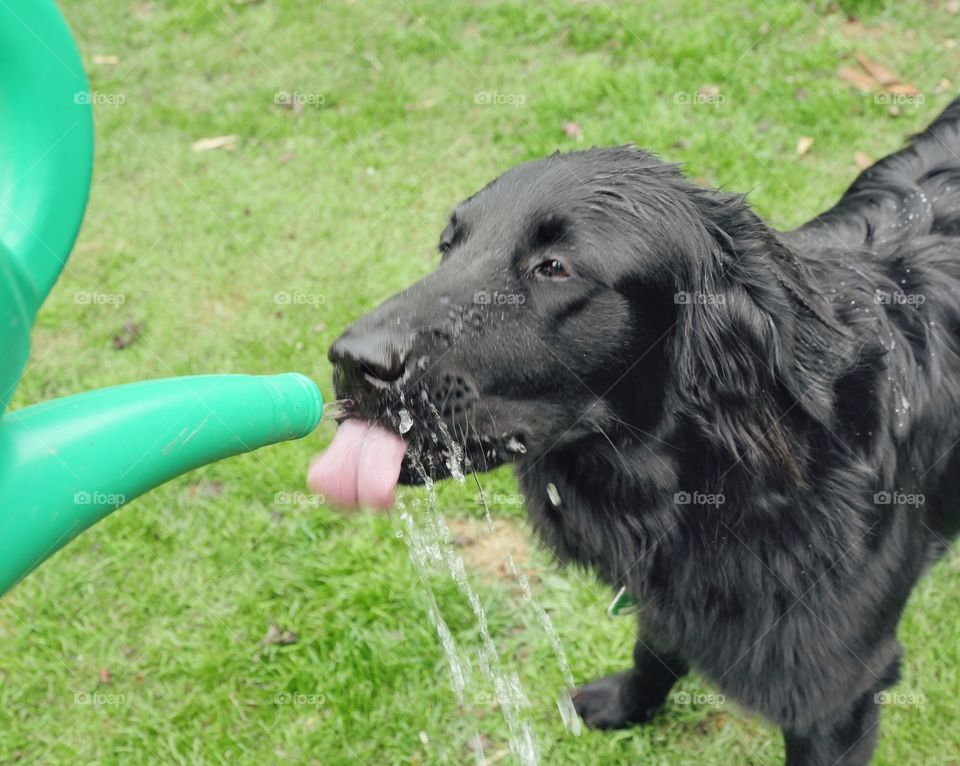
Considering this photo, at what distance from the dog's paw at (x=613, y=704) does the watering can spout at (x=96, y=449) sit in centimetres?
201

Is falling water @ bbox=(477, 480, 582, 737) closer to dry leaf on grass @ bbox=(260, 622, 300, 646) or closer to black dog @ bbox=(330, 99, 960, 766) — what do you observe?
black dog @ bbox=(330, 99, 960, 766)

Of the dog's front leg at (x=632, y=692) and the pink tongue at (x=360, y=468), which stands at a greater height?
the pink tongue at (x=360, y=468)

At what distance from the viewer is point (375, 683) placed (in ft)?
10.5

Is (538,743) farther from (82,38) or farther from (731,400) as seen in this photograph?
(82,38)

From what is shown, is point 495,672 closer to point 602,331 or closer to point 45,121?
point 602,331

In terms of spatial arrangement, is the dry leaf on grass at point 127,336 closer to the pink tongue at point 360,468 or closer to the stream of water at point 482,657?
the stream of water at point 482,657

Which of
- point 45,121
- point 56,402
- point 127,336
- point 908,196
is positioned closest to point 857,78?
point 908,196

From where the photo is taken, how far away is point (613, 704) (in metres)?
3.07

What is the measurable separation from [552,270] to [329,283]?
2849 millimetres

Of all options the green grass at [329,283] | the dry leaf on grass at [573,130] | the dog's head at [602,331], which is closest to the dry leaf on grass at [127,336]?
the green grass at [329,283]

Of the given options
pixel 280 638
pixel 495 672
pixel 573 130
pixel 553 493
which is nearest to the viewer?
pixel 553 493

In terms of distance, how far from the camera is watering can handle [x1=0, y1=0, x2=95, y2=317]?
51.2 inches

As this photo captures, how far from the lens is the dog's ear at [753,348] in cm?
206

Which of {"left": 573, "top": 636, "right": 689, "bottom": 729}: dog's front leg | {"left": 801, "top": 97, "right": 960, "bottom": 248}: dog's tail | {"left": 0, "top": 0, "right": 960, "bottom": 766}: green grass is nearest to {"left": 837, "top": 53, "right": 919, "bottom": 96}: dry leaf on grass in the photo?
{"left": 0, "top": 0, "right": 960, "bottom": 766}: green grass
